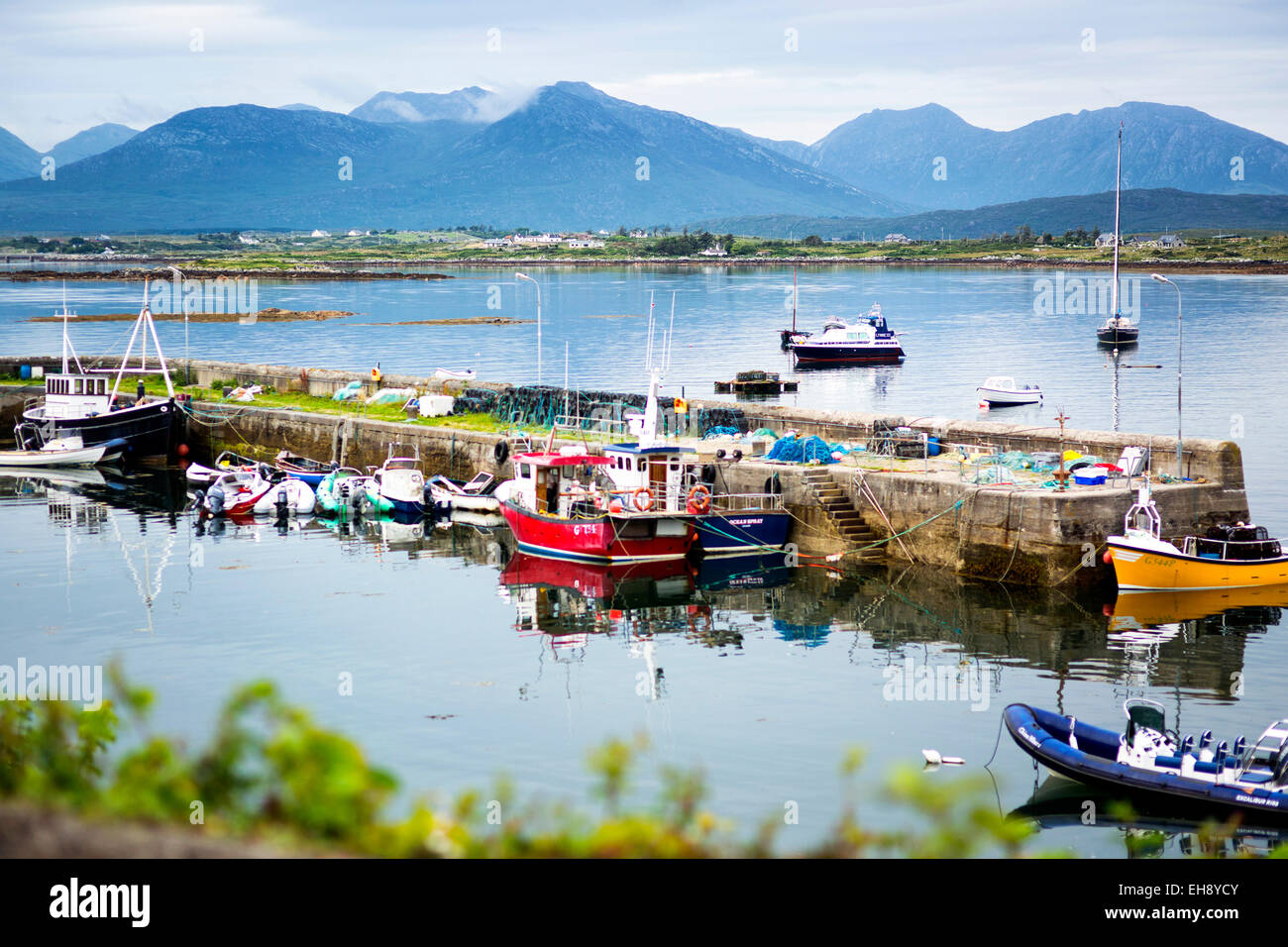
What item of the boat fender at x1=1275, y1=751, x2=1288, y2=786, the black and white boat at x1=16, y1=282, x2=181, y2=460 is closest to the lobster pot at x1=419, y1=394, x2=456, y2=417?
the black and white boat at x1=16, y1=282, x2=181, y2=460

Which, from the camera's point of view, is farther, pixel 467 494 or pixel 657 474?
pixel 467 494

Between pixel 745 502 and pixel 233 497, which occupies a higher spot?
pixel 745 502

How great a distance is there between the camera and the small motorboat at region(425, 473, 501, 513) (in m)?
39.4

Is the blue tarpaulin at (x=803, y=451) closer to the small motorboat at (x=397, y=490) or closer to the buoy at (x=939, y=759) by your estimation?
the small motorboat at (x=397, y=490)

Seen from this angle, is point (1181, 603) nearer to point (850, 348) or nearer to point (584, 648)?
point (584, 648)

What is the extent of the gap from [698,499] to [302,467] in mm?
17703

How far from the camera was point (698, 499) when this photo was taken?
31797 millimetres

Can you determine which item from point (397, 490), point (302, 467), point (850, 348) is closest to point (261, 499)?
point (302, 467)

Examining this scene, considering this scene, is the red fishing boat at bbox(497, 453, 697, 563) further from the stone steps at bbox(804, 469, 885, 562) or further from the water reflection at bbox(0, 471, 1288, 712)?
the stone steps at bbox(804, 469, 885, 562)

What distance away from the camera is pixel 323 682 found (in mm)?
23047

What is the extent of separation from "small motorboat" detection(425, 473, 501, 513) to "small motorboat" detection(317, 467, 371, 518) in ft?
7.28
